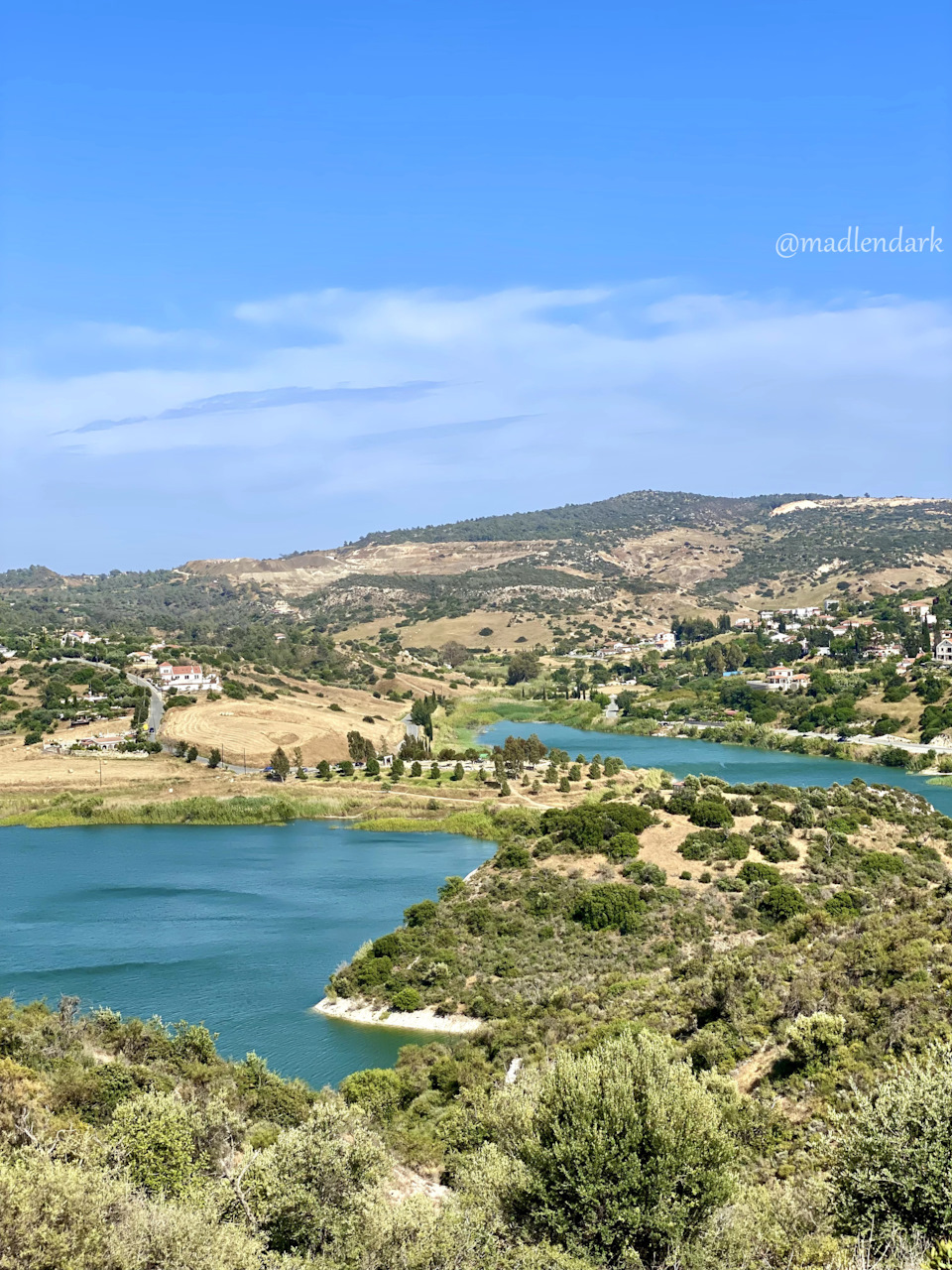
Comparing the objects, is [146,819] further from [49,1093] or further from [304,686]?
[49,1093]

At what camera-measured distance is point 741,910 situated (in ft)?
98.2

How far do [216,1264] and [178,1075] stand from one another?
35.3ft

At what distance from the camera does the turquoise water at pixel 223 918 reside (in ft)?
92.6

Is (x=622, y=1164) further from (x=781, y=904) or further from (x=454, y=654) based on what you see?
(x=454, y=654)

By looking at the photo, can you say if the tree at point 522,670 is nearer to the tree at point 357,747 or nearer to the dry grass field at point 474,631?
the dry grass field at point 474,631

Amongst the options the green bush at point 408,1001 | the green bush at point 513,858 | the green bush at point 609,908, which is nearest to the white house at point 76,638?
the green bush at point 513,858

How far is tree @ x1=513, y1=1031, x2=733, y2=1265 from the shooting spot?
Answer: 11.4m

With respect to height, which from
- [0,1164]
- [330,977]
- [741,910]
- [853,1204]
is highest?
[0,1164]

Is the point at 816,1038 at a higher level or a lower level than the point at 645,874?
higher

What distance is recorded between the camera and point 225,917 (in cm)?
3825

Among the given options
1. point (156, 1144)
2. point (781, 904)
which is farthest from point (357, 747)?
point (156, 1144)

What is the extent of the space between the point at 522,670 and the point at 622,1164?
9995cm

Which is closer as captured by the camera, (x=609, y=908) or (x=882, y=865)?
(x=609, y=908)

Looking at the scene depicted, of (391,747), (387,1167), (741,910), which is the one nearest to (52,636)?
(391,747)
